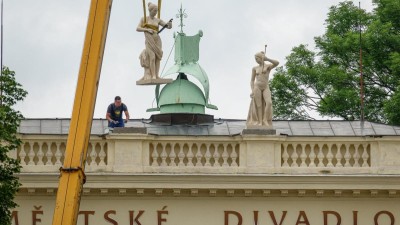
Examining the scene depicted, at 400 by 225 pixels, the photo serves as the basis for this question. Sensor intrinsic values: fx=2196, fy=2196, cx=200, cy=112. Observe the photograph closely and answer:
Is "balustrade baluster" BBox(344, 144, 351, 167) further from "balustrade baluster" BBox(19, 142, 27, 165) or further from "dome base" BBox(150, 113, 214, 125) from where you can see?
"balustrade baluster" BBox(19, 142, 27, 165)

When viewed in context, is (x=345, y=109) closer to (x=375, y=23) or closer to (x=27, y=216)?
(x=375, y=23)

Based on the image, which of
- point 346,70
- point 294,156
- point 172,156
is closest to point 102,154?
point 172,156

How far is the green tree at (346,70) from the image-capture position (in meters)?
75.6

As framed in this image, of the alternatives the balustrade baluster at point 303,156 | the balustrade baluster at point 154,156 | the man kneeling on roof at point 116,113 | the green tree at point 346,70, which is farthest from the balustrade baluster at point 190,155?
the green tree at point 346,70

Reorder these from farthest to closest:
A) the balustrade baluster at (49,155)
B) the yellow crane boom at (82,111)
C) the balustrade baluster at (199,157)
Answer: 1. the balustrade baluster at (199,157)
2. the balustrade baluster at (49,155)
3. the yellow crane boom at (82,111)

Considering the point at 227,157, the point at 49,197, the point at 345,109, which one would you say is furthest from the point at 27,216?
the point at 345,109

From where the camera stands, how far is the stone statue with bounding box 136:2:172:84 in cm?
5300

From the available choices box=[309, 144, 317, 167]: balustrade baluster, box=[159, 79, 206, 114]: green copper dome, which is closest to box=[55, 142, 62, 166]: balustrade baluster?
box=[159, 79, 206, 114]: green copper dome

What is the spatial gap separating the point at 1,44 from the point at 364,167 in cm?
969

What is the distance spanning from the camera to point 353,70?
254ft

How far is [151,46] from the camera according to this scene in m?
53.2

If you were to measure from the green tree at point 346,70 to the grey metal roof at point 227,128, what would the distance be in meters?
18.5

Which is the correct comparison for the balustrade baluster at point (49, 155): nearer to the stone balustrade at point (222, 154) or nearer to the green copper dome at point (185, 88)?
the stone balustrade at point (222, 154)

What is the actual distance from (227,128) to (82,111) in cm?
1805
